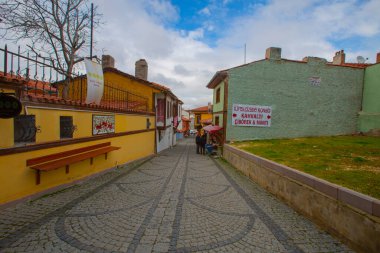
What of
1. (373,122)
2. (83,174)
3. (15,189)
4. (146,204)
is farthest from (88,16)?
(373,122)

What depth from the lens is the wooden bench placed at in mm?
5578

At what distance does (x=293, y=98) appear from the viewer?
15.4 meters

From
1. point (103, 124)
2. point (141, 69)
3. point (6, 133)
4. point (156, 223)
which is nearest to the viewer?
point (156, 223)

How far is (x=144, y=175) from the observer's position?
30.4 ft

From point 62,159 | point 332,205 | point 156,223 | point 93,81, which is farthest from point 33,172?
point 332,205

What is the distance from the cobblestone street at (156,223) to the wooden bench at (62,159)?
85cm

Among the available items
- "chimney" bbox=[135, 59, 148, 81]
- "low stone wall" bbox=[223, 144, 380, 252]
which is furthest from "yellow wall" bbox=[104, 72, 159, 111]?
"low stone wall" bbox=[223, 144, 380, 252]

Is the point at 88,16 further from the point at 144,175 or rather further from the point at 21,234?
the point at 21,234

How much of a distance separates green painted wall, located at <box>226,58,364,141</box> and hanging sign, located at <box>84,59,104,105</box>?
9.57m

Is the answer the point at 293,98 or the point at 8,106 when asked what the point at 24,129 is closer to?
the point at 8,106

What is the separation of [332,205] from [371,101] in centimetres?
1542

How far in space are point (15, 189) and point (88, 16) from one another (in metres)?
13.2

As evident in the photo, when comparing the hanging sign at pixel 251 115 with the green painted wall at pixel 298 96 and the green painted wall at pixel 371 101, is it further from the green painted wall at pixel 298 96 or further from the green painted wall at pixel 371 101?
the green painted wall at pixel 371 101

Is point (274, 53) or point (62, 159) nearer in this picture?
point (62, 159)
